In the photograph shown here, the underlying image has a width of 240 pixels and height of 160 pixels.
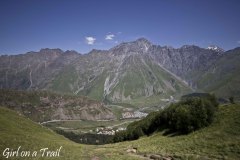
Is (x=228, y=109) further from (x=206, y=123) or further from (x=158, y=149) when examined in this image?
(x=158, y=149)

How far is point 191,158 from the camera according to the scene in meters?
43.7

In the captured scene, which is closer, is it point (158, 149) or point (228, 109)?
point (158, 149)

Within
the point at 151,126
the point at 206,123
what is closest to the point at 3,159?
the point at 206,123

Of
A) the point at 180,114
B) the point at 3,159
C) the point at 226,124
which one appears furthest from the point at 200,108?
the point at 3,159

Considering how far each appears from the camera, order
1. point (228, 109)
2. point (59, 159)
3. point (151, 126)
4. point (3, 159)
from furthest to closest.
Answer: point (151, 126)
point (228, 109)
point (59, 159)
point (3, 159)

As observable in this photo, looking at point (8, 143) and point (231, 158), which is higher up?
point (8, 143)

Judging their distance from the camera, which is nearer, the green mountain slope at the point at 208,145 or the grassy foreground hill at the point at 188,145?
the grassy foreground hill at the point at 188,145

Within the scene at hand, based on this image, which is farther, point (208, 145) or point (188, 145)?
point (188, 145)

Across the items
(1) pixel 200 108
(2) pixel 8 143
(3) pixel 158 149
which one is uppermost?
(1) pixel 200 108

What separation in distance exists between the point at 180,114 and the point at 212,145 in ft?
84.4

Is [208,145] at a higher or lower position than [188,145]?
higher

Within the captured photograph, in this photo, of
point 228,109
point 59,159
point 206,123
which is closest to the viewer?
point 59,159

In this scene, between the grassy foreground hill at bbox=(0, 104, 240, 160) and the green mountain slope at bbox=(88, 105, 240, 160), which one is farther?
the green mountain slope at bbox=(88, 105, 240, 160)

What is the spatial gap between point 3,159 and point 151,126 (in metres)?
77.5
